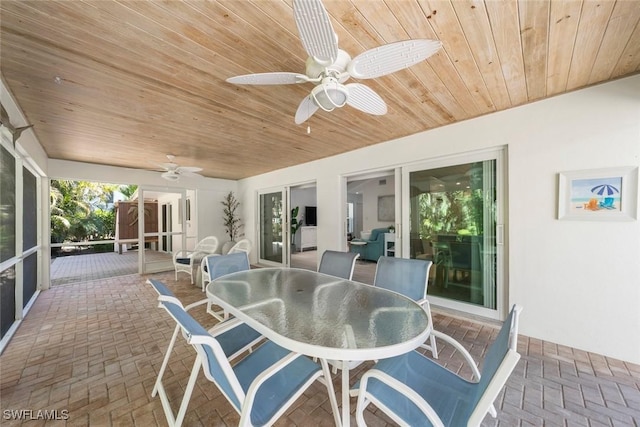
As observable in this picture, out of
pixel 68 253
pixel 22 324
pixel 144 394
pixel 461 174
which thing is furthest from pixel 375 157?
pixel 68 253

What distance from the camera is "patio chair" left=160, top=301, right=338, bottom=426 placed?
3.44 ft

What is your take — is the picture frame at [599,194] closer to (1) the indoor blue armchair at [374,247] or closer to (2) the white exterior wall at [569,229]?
(2) the white exterior wall at [569,229]

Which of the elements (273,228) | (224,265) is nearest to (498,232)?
(224,265)

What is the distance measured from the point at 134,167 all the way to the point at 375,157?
17.2 feet

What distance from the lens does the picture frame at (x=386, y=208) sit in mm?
7607

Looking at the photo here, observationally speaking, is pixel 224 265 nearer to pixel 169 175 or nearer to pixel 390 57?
pixel 390 57

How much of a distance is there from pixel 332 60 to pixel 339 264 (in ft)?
6.39

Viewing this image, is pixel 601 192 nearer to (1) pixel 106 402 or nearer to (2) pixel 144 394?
(2) pixel 144 394

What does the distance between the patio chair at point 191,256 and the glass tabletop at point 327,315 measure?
3.10m

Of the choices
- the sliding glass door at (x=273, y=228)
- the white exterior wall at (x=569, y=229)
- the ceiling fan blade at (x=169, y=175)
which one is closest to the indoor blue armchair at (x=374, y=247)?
the sliding glass door at (x=273, y=228)

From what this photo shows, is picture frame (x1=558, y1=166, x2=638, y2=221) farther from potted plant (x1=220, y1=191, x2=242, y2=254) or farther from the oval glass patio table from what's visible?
potted plant (x1=220, y1=191, x2=242, y2=254)

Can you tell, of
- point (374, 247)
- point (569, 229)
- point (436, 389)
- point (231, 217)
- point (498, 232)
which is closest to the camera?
point (436, 389)

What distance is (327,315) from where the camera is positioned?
59.3 inches

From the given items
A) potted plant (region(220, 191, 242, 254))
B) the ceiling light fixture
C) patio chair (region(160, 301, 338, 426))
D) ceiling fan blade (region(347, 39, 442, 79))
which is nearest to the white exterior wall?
ceiling fan blade (region(347, 39, 442, 79))
